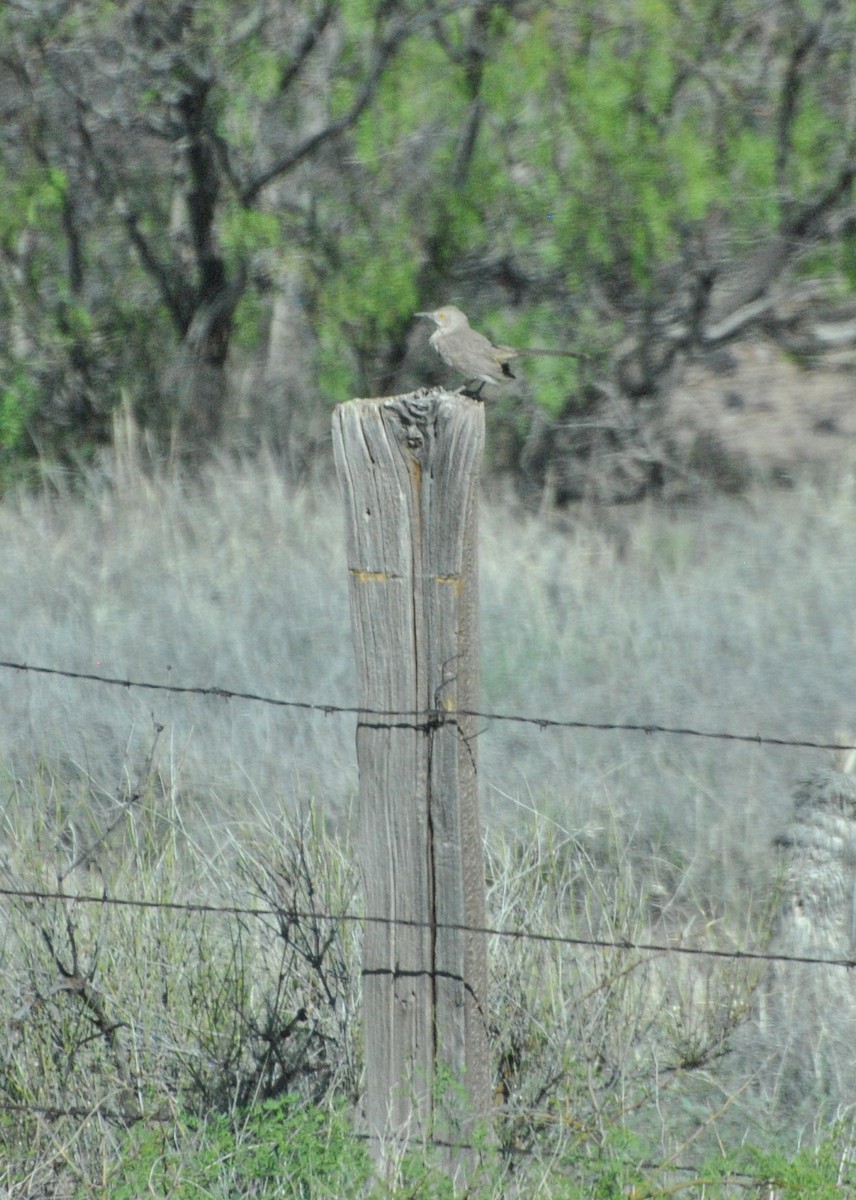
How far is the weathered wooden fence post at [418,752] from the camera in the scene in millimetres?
2852

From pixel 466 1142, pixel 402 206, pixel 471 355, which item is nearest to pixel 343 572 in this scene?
pixel 471 355

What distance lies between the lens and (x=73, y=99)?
9.29 metres

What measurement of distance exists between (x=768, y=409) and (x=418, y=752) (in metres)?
7.82

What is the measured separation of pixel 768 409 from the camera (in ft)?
33.7

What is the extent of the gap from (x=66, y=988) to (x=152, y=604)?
3599 mm

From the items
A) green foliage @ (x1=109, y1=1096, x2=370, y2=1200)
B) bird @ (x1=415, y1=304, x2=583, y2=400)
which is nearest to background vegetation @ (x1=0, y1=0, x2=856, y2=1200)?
green foliage @ (x1=109, y1=1096, x2=370, y2=1200)

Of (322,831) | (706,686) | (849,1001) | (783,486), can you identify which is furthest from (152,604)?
(783,486)

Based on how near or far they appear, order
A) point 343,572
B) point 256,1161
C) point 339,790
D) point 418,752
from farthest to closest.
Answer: point 343,572 < point 339,790 < point 256,1161 < point 418,752

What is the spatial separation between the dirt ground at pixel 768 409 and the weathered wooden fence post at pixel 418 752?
7.02m

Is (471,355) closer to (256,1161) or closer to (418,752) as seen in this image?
(418,752)

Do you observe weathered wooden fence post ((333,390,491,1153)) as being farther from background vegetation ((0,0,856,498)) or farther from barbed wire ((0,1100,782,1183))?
background vegetation ((0,0,856,498))

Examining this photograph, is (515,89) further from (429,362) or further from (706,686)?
(706,686)

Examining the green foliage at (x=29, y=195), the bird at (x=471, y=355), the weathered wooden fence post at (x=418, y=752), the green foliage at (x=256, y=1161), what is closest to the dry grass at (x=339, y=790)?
the green foliage at (x=256, y=1161)

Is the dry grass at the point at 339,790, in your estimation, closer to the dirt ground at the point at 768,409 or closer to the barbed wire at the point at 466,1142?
the barbed wire at the point at 466,1142
